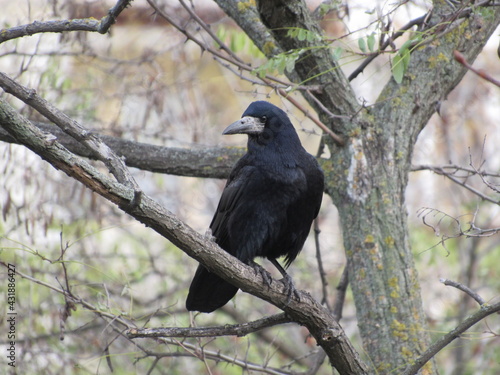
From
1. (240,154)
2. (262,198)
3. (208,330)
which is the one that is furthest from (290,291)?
(240,154)

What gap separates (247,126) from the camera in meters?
4.10

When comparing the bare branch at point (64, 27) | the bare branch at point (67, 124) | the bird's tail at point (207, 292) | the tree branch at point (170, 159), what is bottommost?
the bare branch at point (67, 124)

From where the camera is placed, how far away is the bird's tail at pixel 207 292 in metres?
3.99

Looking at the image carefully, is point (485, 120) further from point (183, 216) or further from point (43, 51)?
point (43, 51)

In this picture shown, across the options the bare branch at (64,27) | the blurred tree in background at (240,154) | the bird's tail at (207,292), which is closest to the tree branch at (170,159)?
the blurred tree in background at (240,154)

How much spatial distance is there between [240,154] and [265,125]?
391 millimetres

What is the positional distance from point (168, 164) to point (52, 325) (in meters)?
2.40

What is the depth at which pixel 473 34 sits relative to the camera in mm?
4316

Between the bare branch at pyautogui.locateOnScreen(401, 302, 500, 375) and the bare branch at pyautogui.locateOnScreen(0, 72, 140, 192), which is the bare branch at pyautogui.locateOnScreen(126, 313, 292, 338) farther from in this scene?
the bare branch at pyautogui.locateOnScreen(0, 72, 140, 192)

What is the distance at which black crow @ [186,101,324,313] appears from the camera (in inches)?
155

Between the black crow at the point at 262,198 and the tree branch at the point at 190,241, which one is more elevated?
the black crow at the point at 262,198

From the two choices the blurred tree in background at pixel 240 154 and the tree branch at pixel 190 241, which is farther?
the blurred tree in background at pixel 240 154

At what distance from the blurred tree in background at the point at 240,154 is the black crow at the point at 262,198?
0.17 metres

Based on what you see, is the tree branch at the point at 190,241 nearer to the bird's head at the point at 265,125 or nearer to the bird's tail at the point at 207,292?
the bird's tail at the point at 207,292
